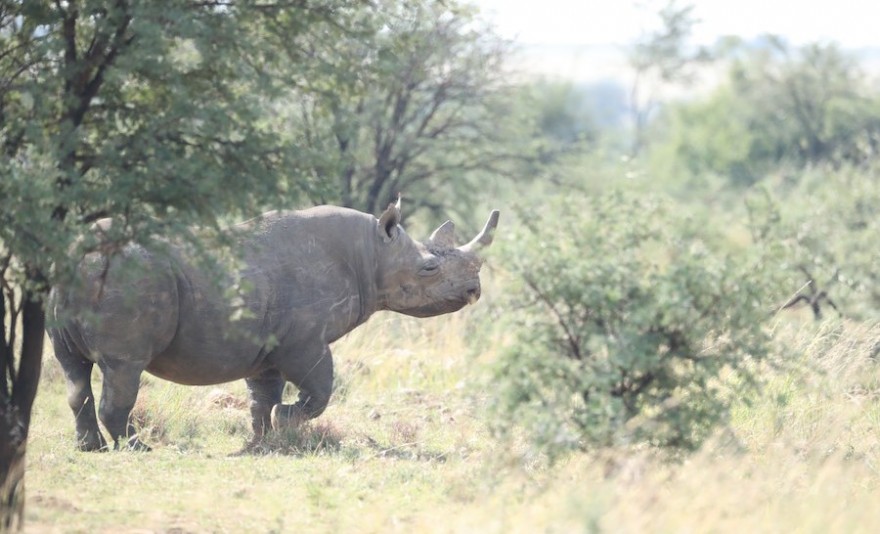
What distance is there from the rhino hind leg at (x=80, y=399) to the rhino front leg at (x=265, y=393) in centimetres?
138

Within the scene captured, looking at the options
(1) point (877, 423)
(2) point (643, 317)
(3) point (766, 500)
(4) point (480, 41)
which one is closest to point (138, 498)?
(2) point (643, 317)

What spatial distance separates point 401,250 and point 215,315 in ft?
6.05

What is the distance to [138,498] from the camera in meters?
8.72

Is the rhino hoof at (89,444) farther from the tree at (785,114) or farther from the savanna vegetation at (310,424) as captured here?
the tree at (785,114)

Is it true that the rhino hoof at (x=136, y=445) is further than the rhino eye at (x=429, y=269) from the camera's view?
No

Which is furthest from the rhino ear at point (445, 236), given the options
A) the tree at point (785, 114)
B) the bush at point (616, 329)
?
the tree at point (785, 114)

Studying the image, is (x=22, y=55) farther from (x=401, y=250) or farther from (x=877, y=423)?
(x=877, y=423)

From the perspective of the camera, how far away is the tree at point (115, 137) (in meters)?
7.86

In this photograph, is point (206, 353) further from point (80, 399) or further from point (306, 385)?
point (80, 399)

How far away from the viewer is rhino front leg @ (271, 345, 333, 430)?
1096 cm

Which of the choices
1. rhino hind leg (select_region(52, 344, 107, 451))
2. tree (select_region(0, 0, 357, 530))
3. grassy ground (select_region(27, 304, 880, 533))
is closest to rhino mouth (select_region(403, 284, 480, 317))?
grassy ground (select_region(27, 304, 880, 533))

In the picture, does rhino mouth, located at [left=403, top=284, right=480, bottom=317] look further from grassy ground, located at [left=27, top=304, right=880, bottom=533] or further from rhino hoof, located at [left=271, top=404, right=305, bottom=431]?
rhino hoof, located at [left=271, top=404, right=305, bottom=431]

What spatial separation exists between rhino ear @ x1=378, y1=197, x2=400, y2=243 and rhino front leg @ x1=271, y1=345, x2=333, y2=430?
112cm

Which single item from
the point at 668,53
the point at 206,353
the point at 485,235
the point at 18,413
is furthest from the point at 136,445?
the point at 668,53
